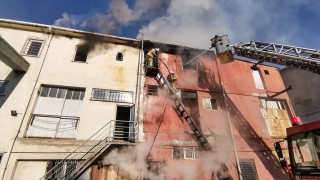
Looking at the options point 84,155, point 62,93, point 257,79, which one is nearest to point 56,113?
point 62,93

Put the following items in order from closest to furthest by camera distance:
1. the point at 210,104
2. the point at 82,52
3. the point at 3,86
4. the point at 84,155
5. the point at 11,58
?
1. the point at 84,155
2. the point at 11,58
3. the point at 3,86
4. the point at 82,52
5. the point at 210,104

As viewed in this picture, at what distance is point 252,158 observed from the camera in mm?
11297

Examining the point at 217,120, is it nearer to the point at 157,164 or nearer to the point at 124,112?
the point at 157,164

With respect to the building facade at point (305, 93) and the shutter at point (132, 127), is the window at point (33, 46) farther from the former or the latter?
the building facade at point (305, 93)

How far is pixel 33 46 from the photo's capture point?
11.4 m

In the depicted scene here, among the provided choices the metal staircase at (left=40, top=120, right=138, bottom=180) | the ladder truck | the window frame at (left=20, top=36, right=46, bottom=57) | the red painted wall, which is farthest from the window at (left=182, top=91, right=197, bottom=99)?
the window frame at (left=20, top=36, right=46, bottom=57)

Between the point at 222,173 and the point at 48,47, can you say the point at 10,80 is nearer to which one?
the point at 48,47

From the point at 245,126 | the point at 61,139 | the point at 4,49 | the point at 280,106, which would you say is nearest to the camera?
the point at 4,49

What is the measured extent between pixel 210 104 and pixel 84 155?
27.7ft

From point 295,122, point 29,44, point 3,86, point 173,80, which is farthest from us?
point 173,80

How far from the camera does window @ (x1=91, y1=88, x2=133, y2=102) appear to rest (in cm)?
1075

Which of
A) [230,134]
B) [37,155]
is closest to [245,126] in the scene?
[230,134]

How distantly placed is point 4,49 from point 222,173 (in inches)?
506

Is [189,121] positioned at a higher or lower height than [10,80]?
lower
